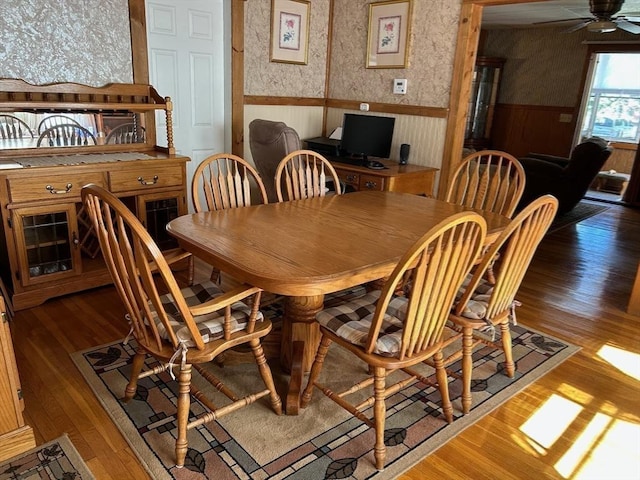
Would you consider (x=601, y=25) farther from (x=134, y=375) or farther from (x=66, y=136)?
(x=134, y=375)

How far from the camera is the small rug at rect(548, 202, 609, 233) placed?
5.24 meters

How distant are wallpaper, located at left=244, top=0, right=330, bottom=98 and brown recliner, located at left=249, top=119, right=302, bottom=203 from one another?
96 cm

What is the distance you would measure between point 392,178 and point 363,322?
6.49 feet

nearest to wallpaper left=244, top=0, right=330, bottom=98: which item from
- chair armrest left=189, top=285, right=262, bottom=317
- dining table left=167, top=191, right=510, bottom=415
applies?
dining table left=167, top=191, right=510, bottom=415

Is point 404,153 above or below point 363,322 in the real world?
above

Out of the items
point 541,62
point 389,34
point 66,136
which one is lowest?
point 66,136

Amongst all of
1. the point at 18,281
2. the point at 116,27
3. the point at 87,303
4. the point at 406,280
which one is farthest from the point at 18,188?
the point at 406,280

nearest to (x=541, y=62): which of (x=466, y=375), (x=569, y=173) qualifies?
(x=569, y=173)

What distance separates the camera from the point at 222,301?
5.12 feet

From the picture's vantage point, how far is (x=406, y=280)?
8.12 feet

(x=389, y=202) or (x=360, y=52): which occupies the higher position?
(x=360, y=52)

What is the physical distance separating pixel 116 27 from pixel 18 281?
1766 mm

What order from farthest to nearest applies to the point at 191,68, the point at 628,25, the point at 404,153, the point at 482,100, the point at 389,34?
the point at 482,100
the point at 628,25
the point at 389,34
the point at 404,153
the point at 191,68

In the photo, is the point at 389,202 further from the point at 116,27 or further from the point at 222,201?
the point at 116,27
